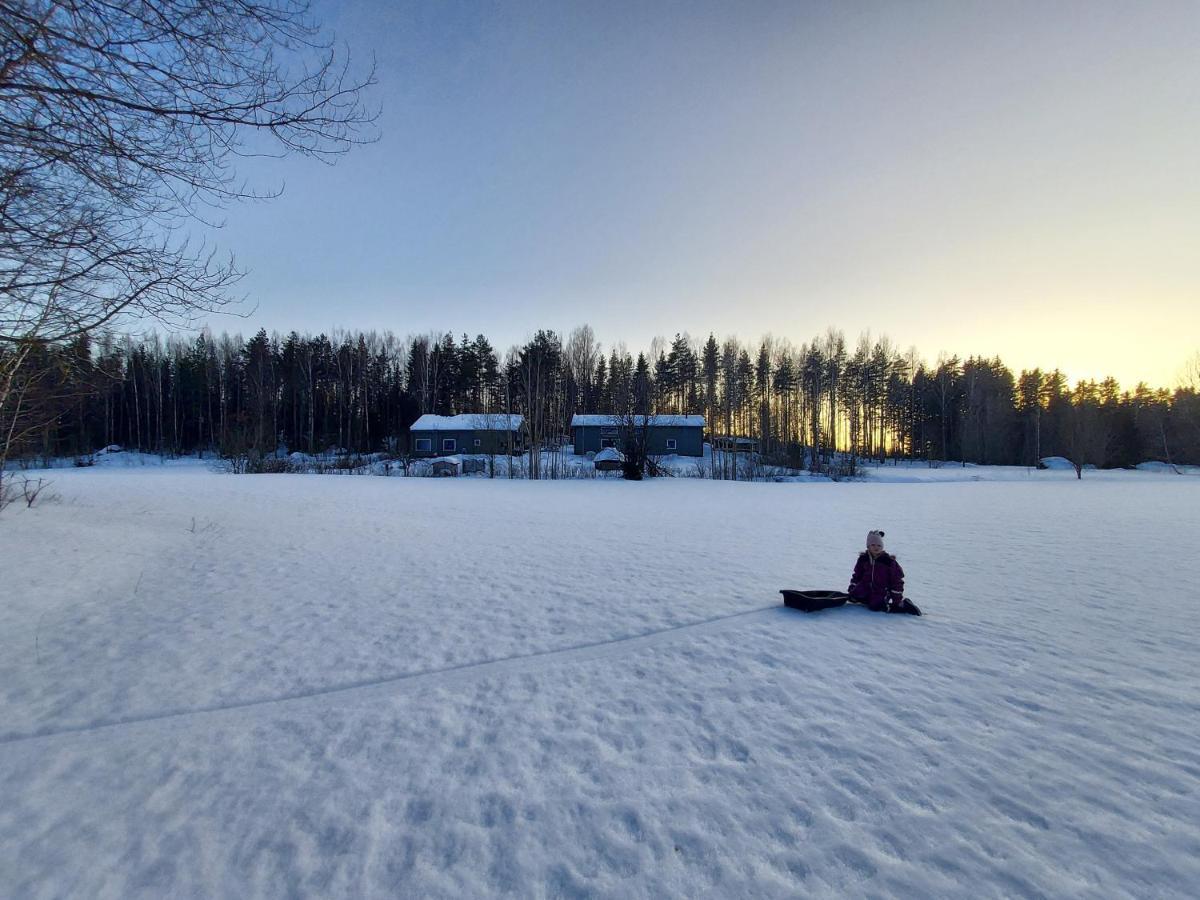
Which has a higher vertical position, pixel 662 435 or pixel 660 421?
pixel 660 421

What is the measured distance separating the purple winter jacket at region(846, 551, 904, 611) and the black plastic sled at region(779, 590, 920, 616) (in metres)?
0.13

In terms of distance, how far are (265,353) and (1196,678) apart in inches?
2445

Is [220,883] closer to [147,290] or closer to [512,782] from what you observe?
[512,782]

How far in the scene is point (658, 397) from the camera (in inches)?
2034

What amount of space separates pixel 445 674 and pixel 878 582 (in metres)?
4.83

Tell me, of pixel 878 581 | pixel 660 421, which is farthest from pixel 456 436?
pixel 878 581

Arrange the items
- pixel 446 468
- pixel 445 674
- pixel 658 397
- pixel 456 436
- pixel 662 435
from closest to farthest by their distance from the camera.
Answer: pixel 445 674, pixel 446 468, pixel 456 436, pixel 662 435, pixel 658 397

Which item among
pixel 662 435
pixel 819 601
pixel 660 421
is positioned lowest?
pixel 819 601

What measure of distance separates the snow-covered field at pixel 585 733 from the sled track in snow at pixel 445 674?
30 millimetres

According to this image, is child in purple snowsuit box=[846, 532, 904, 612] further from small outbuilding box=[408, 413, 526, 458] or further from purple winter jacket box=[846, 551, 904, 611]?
small outbuilding box=[408, 413, 526, 458]

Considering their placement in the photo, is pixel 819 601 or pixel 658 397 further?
Result: pixel 658 397

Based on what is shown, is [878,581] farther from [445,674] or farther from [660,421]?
[660,421]

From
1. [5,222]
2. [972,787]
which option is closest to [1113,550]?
[972,787]

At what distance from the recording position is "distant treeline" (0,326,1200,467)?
45.6 metres
